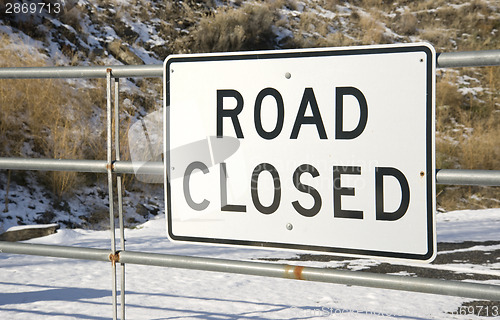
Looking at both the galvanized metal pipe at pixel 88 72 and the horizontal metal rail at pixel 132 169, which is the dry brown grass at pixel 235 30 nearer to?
the galvanized metal pipe at pixel 88 72

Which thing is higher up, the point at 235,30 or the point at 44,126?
the point at 235,30

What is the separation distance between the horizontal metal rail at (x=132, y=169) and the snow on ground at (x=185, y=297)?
170 centimetres

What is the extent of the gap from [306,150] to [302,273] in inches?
15.1

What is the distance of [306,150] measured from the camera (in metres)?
1.97

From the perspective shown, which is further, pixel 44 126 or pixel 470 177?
pixel 44 126

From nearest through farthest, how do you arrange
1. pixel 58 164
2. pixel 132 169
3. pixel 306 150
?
pixel 306 150 < pixel 132 169 < pixel 58 164

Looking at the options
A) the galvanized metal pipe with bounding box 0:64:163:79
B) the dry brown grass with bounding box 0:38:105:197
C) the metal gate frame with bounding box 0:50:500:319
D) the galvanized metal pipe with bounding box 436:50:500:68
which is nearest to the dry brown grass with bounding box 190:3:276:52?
the dry brown grass with bounding box 0:38:105:197

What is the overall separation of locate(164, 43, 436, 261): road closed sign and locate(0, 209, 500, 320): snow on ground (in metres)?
2.05

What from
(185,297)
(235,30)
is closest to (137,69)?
(185,297)

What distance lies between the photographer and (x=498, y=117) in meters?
14.5

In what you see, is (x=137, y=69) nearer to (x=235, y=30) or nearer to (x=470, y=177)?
(x=470, y=177)

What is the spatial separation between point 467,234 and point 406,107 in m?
6.27

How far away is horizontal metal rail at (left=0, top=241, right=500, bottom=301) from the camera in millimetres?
1816

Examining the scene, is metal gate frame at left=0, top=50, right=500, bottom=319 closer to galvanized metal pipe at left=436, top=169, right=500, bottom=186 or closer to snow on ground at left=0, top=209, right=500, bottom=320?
galvanized metal pipe at left=436, top=169, right=500, bottom=186
